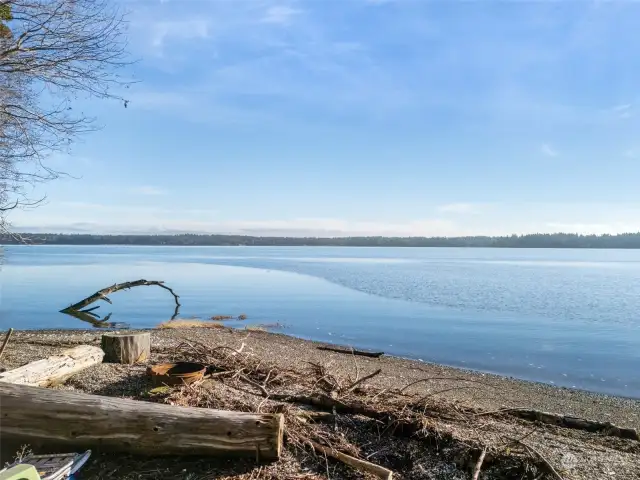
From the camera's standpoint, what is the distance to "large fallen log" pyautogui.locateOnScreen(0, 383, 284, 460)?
5.07 metres

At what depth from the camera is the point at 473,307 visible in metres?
27.6

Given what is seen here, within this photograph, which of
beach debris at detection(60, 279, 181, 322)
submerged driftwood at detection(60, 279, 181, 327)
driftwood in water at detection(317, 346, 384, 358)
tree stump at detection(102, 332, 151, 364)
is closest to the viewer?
tree stump at detection(102, 332, 151, 364)

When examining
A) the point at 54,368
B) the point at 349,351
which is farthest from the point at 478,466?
the point at 349,351

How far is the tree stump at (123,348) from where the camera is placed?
9.09m

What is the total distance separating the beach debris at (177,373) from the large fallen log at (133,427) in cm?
155

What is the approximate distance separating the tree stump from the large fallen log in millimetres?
3531

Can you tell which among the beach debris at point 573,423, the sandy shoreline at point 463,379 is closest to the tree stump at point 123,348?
the sandy shoreline at point 463,379

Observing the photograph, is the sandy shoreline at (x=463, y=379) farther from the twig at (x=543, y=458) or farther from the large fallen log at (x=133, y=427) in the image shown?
the large fallen log at (x=133, y=427)

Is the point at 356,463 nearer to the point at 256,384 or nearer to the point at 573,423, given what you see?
the point at 256,384

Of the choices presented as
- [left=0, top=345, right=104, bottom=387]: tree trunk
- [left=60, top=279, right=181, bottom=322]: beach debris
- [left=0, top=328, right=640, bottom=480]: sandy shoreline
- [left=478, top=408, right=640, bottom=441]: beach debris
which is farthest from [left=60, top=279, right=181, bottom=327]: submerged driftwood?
[left=478, top=408, right=640, bottom=441]: beach debris

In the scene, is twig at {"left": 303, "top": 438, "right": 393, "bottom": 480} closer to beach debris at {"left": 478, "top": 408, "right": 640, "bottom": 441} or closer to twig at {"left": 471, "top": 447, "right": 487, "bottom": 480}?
twig at {"left": 471, "top": 447, "right": 487, "bottom": 480}

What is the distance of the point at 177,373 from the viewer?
7352mm

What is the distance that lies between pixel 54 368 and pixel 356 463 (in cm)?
502

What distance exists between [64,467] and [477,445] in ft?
12.8
